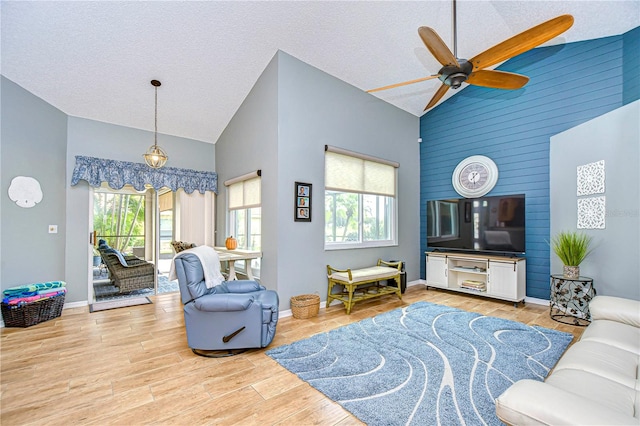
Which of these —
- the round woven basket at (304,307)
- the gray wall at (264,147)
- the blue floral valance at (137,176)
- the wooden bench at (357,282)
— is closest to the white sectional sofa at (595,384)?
the wooden bench at (357,282)

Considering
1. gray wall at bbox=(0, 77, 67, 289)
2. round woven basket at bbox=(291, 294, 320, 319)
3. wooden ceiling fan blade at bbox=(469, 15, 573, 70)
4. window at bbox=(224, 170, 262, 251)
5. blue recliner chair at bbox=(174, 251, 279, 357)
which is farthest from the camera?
window at bbox=(224, 170, 262, 251)

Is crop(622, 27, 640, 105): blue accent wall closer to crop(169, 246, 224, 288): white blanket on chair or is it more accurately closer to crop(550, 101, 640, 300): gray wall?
crop(550, 101, 640, 300): gray wall

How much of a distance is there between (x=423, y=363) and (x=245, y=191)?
3660 mm

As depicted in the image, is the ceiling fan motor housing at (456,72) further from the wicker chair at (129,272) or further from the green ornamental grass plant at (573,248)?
the wicker chair at (129,272)

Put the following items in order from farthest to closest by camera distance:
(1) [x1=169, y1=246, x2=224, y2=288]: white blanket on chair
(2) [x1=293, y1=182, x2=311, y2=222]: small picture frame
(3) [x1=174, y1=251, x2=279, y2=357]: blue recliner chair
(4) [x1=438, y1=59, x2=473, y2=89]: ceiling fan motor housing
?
(2) [x1=293, y1=182, x2=311, y2=222]: small picture frame → (1) [x1=169, y1=246, x2=224, y2=288]: white blanket on chair → (3) [x1=174, y1=251, x2=279, y2=357]: blue recliner chair → (4) [x1=438, y1=59, x2=473, y2=89]: ceiling fan motor housing

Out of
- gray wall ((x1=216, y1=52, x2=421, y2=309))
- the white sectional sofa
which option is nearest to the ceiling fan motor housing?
gray wall ((x1=216, y1=52, x2=421, y2=309))

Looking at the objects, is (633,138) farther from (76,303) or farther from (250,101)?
(76,303)

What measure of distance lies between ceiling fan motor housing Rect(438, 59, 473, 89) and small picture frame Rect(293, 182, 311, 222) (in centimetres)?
220

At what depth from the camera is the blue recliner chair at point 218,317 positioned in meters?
2.71

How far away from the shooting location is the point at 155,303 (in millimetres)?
4676

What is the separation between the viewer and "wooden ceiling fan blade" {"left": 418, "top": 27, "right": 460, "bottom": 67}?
7.25 feet

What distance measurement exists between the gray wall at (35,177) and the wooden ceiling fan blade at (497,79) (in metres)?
5.40

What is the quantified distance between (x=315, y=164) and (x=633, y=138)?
370 centimetres

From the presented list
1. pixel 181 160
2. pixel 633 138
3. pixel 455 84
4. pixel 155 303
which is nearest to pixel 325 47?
pixel 455 84
